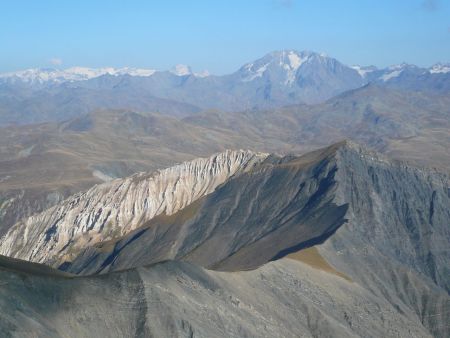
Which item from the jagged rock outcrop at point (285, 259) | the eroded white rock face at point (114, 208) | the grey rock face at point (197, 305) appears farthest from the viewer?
the eroded white rock face at point (114, 208)

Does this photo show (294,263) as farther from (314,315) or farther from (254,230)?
(254,230)

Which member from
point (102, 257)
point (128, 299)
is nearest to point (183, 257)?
point (102, 257)

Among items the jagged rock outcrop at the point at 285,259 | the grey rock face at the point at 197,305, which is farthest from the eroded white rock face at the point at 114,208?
the grey rock face at the point at 197,305

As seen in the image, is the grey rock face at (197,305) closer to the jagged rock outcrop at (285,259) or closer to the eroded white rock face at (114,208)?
the jagged rock outcrop at (285,259)

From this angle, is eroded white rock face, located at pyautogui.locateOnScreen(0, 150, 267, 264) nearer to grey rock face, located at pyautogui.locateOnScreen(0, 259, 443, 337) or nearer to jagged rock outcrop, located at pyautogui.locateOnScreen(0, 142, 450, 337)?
jagged rock outcrop, located at pyautogui.locateOnScreen(0, 142, 450, 337)

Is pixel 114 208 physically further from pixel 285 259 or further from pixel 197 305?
pixel 197 305

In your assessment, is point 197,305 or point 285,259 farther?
point 285,259

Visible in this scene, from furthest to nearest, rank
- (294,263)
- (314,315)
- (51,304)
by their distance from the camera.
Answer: (294,263) < (314,315) < (51,304)

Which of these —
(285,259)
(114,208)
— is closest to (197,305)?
(285,259)
